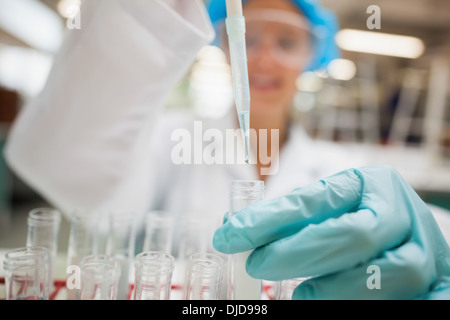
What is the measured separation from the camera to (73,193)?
1071 mm

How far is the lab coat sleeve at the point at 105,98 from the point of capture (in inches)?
28.0

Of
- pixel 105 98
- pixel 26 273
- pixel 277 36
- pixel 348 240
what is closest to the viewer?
pixel 348 240

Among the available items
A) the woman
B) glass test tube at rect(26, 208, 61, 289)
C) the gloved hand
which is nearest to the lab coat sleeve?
the woman

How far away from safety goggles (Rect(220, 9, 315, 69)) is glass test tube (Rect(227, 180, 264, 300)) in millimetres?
962

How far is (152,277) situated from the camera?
0.57m

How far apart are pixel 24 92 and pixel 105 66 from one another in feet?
15.5

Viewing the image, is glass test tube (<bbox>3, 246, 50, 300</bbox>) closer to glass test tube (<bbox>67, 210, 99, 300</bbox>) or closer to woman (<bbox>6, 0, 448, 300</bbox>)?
glass test tube (<bbox>67, 210, 99, 300</bbox>)

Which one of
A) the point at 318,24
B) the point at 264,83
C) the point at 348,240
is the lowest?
the point at 348,240

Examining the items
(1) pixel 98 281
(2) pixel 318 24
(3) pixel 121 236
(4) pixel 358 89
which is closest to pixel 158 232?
(3) pixel 121 236

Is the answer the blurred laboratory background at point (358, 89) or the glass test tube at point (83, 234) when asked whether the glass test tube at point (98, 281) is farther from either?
the blurred laboratory background at point (358, 89)

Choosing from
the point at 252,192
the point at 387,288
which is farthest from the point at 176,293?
the point at 387,288

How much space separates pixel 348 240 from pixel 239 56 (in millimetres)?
334

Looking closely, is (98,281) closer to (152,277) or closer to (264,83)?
(152,277)
